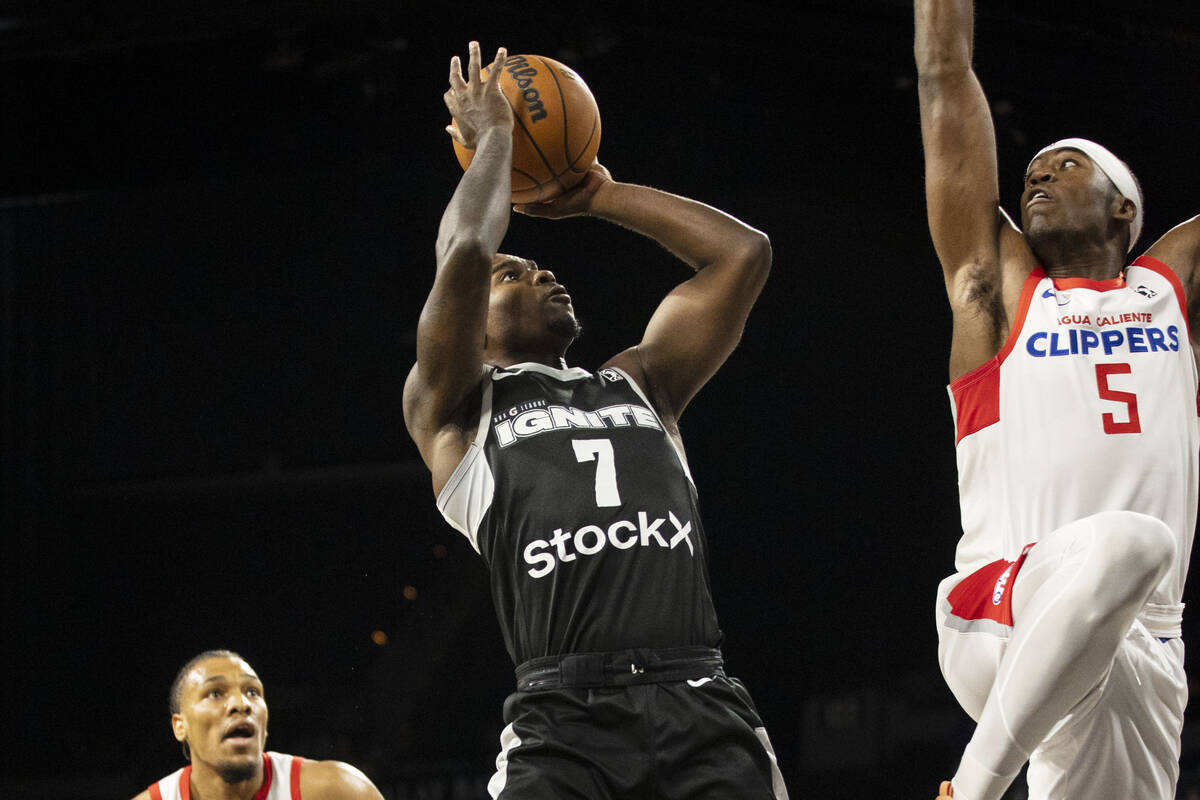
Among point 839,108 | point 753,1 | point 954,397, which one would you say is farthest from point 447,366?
point 839,108

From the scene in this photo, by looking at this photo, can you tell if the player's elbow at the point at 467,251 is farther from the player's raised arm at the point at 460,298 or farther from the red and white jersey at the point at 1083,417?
the red and white jersey at the point at 1083,417

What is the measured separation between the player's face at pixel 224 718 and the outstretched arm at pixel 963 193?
107 inches

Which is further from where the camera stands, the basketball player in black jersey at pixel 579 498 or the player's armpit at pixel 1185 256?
the player's armpit at pixel 1185 256

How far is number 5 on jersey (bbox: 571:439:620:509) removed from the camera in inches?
107

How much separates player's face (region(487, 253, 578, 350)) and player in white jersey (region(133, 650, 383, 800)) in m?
2.05

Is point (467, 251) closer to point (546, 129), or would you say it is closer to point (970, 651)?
point (546, 129)

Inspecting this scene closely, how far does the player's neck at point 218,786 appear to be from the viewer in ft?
14.9

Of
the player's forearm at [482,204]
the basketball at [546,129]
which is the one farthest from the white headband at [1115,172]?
the player's forearm at [482,204]

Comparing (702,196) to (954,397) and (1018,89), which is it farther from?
(954,397)

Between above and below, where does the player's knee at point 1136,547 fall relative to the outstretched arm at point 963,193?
below

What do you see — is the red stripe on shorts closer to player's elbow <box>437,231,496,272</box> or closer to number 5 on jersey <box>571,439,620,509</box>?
number 5 on jersey <box>571,439,620,509</box>

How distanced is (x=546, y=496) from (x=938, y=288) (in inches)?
184

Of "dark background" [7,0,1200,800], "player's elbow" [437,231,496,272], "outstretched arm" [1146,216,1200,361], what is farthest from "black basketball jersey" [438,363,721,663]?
"dark background" [7,0,1200,800]

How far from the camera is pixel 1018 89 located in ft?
20.4
